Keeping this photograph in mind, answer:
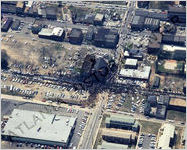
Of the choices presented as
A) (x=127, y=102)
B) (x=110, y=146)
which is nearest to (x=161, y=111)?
(x=127, y=102)

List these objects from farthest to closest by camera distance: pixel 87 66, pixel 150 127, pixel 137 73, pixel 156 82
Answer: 1. pixel 87 66
2. pixel 137 73
3. pixel 156 82
4. pixel 150 127

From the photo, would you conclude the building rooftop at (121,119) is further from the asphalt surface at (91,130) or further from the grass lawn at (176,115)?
the grass lawn at (176,115)

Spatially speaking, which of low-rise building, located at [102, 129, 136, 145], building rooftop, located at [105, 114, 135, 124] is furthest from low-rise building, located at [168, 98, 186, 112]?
low-rise building, located at [102, 129, 136, 145]

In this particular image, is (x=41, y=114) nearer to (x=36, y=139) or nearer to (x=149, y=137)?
(x=36, y=139)

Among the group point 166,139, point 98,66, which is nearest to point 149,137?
point 166,139

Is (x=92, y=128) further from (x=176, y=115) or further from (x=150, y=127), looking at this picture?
(x=176, y=115)
